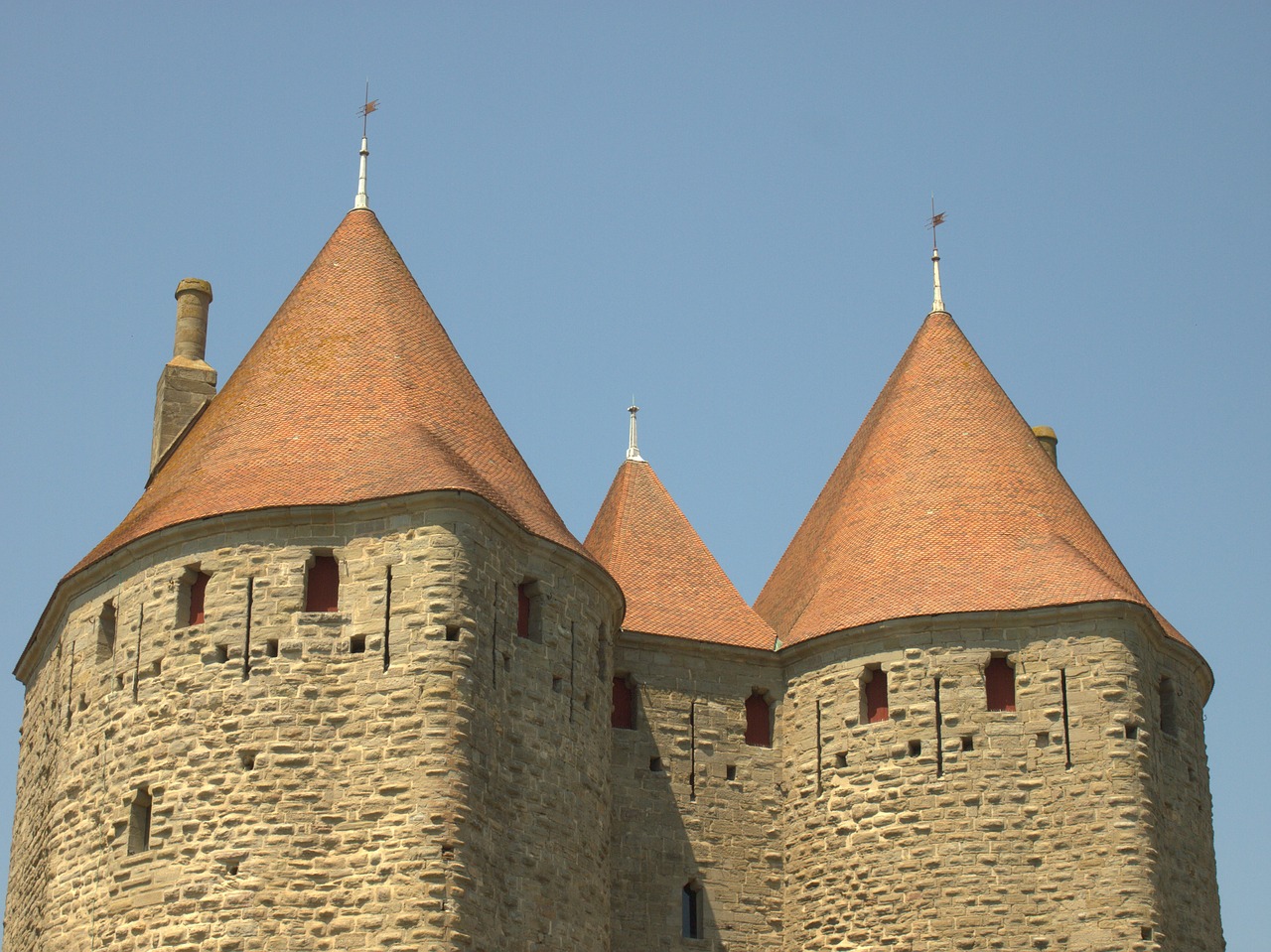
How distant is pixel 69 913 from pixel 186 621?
331 centimetres

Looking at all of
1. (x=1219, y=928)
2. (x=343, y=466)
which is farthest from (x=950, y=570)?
(x=343, y=466)

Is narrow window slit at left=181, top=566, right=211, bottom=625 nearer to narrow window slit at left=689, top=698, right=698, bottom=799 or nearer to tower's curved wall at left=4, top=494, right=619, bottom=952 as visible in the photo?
tower's curved wall at left=4, top=494, right=619, bottom=952

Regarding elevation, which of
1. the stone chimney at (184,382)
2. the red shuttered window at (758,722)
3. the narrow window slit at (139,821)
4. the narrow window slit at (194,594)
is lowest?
the narrow window slit at (139,821)

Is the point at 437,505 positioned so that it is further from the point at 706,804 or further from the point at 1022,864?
the point at 1022,864

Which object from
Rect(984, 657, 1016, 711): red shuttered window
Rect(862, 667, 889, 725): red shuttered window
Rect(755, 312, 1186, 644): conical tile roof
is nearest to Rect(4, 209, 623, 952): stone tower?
Rect(862, 667, 889, 725): red shuttered window

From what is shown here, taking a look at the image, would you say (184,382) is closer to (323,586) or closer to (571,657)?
(323,586)

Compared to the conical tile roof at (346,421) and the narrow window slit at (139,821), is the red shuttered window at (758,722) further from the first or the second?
the narrow window slit at (139,821)

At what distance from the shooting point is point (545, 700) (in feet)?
84.6

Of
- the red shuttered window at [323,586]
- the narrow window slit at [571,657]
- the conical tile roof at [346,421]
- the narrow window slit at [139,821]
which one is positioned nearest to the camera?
the narrow window slit at [139,821]

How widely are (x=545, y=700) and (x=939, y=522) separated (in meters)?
6.40

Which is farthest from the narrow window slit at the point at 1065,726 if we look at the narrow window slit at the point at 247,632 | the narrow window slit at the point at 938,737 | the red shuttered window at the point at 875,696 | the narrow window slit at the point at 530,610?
the narrow window slit at the point at 247,632

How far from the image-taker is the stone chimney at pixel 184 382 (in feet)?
96.9

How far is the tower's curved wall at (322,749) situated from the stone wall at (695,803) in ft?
5.99

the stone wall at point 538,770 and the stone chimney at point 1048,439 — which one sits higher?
the stone chimney at point 1048,439
